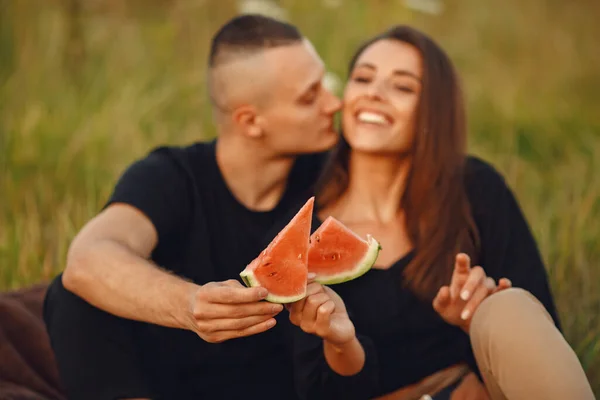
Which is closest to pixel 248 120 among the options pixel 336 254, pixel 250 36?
pixel 250 36

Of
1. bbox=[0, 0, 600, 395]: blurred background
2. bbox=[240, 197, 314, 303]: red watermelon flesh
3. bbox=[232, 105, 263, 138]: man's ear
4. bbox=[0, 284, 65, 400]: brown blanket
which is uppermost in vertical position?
bbox=[232, 105, 263, 138]: man's ear

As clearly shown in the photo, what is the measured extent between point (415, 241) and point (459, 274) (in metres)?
0.62

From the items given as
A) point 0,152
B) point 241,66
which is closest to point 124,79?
point 0,152

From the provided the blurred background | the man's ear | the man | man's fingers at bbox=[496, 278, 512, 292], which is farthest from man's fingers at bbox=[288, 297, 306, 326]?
the blurred background

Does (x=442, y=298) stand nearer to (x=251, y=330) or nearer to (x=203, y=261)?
(x=251, y=330)

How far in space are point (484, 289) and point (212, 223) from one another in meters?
1.08

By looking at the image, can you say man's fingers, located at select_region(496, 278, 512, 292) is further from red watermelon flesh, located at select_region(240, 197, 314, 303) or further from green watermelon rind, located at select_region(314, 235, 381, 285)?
red watermelon flesh, located at select_region(240, 197, 314, 303)

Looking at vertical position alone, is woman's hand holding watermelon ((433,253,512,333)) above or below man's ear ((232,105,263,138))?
below

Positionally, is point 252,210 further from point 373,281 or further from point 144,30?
point 144,30

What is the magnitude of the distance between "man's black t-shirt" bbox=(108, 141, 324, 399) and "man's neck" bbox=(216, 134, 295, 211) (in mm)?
44

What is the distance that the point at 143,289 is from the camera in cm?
296

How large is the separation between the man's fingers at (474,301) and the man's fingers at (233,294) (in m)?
0.90

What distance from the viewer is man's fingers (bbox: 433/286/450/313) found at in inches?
123

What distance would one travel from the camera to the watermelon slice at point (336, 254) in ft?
9.85
